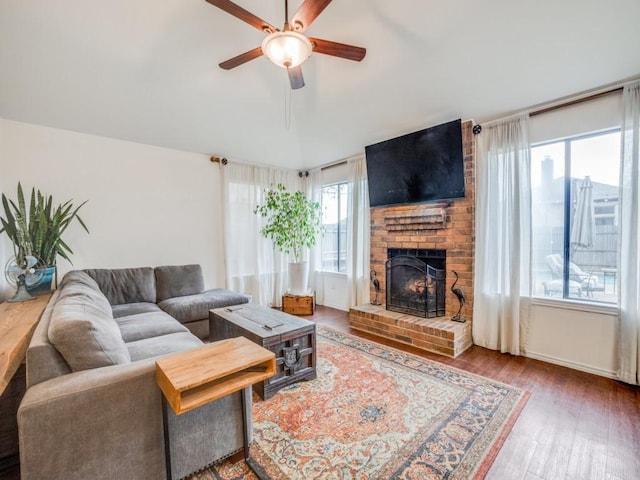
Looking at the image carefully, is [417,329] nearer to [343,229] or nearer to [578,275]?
[578,275]

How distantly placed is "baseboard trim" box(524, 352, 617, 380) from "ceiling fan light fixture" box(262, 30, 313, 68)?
3539 mm

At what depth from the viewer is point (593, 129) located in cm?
260

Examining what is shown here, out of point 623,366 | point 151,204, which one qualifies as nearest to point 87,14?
point 151,204

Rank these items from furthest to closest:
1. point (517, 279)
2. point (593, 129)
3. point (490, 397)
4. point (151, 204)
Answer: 1. point (151, 204)
2. point (517, 279)
3. point (593, 129)
4. point (490, 397)

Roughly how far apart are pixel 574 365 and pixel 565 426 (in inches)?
44.3

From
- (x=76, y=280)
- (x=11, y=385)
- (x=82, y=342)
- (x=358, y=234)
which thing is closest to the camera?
(x=82, y=342)

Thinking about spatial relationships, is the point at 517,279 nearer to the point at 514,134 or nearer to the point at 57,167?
the point at 514,134

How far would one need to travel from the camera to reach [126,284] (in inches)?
134

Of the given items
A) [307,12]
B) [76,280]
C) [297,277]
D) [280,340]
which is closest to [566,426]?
[280,340]

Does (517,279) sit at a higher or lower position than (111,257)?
lower

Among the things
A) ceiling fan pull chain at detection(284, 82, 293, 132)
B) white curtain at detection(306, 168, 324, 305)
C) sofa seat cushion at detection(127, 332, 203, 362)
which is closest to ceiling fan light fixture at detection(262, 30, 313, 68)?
ceiling fan pull chain at detection(284, 82, 293, 132)

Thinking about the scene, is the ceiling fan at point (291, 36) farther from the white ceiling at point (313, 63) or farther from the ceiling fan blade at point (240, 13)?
the white ceiling at point (313, 63)

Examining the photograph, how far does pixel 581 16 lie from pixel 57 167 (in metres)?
5.22

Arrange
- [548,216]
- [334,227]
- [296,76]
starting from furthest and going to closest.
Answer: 1. [334,227]
2. [548,216]
3. [296,76]
